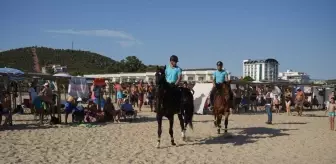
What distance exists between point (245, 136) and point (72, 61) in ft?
366

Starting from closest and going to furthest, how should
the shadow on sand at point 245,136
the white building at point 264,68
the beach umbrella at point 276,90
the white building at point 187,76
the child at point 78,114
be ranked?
the shadow on sand at point 245,136 < the child at point 78,114 < the beach umbrella at point 276,90 < the white building at point 187,76 < the white building at point 264,68

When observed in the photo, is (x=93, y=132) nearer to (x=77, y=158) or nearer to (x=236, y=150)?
(x=77, y=158)

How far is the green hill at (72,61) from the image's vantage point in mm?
96387

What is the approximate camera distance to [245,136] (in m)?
12.3

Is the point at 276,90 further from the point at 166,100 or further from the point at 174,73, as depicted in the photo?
the point at 166,100

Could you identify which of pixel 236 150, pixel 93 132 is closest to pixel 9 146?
pixel 93 132

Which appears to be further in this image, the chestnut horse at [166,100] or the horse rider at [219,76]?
the horse rider at [219,76]

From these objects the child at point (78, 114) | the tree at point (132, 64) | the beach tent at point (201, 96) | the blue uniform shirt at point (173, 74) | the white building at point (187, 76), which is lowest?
the child at point (78, 114)

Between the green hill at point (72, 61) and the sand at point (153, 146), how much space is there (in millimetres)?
73639

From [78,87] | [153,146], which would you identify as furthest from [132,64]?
[153,146]

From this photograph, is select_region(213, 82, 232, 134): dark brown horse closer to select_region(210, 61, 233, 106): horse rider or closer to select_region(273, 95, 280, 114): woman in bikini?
select_region(210, 61, 233, 106): horse rider

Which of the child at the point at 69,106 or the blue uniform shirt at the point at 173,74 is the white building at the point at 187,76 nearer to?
the child at the point at 69,106

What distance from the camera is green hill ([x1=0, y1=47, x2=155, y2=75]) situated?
96387 mm

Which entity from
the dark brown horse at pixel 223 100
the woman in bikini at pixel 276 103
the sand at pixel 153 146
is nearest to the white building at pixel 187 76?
the woman in bikini at pixel 276 103
